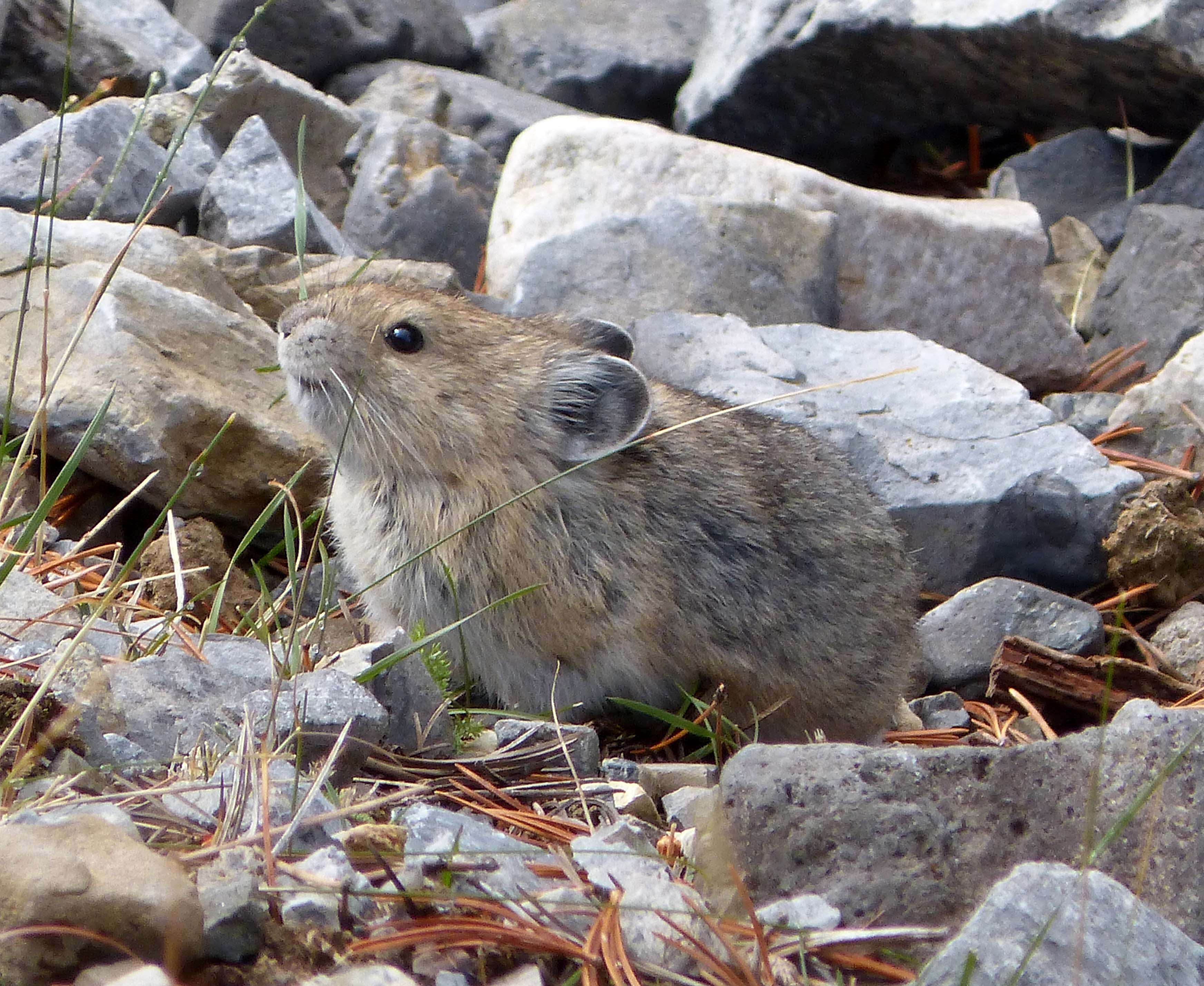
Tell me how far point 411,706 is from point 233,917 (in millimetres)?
1599

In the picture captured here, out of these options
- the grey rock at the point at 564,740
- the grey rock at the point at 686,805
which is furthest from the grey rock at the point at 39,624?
the grey rock at the point at 686,805

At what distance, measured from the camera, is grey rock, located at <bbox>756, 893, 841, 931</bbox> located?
311cm

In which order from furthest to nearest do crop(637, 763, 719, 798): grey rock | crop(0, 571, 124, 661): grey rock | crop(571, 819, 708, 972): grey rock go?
crop(637, 763, 719, 798): grey rock
crop(0, 571, 124, 661): grey rock
crop(571, 819, 708, 972): grey rock

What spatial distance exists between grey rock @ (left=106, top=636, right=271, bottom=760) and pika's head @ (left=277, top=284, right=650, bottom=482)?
133 cm

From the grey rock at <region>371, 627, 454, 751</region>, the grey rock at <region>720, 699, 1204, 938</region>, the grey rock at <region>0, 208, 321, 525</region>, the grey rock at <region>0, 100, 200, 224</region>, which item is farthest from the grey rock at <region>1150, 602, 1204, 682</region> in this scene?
the grey rock at <region>0, 100, 200, 224</region>

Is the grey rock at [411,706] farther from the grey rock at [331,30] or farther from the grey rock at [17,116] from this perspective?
the grey rock at [331,30]

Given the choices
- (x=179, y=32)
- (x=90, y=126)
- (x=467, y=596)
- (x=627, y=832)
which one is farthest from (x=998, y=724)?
(x=179, y=32)

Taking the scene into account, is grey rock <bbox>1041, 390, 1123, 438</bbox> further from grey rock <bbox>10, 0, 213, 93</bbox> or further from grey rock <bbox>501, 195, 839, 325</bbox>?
grey rock <bbox>10, 0, 213, 93</bbox>

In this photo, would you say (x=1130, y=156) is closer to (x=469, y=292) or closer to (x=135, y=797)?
(x=469, y=292)

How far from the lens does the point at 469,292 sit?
8.67 metres

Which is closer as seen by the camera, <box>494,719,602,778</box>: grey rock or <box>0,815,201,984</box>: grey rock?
<box>0,815,201,984</box>: grey rock

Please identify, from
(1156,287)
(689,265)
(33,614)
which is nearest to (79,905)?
(33,614)

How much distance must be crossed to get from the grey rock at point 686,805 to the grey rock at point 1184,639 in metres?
3.13

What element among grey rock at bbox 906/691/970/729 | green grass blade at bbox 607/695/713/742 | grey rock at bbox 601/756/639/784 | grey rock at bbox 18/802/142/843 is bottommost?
grey rock at bbox 906/691/970/729
